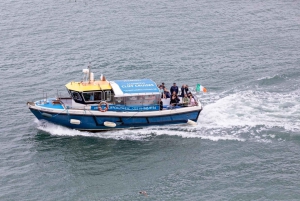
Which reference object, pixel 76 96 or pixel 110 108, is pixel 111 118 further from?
pixel 76 96

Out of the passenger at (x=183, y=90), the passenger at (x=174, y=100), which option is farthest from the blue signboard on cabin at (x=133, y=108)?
the passenger at (x=183, y=90)

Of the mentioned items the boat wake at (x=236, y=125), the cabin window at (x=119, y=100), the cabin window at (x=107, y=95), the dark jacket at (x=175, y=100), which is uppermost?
the cabin window at (x=107, y=95)

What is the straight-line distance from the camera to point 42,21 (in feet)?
261

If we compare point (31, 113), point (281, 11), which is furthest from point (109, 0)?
point (31, 113)

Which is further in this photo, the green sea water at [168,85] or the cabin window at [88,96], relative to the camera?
the cabin window at [88,96]

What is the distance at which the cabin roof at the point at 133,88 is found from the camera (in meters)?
47.3

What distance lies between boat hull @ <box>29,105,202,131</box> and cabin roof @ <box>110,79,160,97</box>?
1.69 meters

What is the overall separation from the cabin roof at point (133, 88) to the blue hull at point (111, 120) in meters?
2.10

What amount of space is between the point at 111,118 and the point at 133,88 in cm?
318

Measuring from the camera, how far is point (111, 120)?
156 feet

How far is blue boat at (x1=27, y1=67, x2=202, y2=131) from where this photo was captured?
47.1 meters

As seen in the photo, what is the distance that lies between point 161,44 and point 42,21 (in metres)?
20.1

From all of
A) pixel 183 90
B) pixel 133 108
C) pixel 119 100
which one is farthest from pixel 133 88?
pixel 183 90

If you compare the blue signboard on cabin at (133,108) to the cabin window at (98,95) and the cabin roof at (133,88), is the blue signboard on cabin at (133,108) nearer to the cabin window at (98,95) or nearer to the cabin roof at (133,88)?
the cabin window at (98,95)
